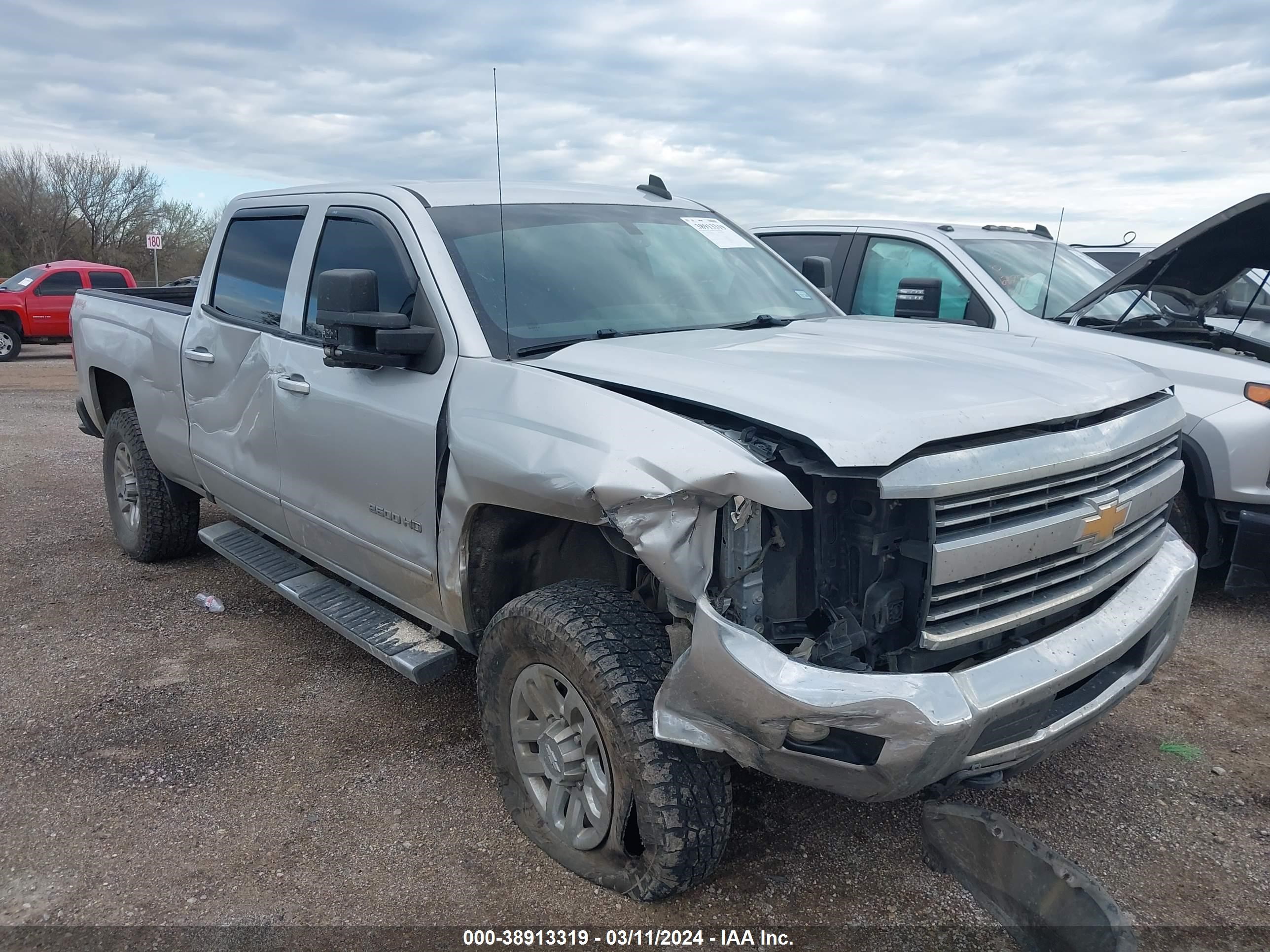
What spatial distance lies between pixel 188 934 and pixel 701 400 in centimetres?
195

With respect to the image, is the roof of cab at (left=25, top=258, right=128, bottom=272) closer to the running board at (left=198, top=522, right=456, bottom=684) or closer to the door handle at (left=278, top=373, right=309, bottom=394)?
the running board at (left=198, top=522, right=456, bottom=684)

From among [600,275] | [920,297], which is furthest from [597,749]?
[920,297]

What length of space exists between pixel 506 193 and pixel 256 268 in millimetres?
1367

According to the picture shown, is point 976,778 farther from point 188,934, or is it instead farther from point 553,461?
point 188,934

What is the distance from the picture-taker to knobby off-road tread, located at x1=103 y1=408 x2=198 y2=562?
5473mm

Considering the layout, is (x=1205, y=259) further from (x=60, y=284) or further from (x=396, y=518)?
(x=60, y=284)

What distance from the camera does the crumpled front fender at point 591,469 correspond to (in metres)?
2.28

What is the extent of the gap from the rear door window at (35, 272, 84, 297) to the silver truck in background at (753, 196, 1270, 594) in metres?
17.7

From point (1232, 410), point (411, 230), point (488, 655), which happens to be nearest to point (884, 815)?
point (488, 655)

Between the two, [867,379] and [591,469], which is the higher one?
[867,379]

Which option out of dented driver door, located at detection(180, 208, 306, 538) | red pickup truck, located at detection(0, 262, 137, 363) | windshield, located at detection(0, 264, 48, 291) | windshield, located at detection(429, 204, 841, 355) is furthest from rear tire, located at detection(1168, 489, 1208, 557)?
windshield, located at detection(0, 264, 48, 291)

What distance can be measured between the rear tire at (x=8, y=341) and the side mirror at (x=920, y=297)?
1923cm

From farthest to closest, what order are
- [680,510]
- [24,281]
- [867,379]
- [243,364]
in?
[24,281], [243,364], [867,379], [680,510]

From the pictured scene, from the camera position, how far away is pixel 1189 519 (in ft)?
16.0
